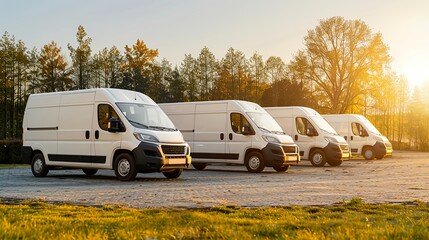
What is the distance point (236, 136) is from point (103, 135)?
5.49m

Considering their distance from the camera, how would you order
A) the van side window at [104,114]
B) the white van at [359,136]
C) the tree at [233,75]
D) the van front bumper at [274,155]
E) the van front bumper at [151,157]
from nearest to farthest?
the van front bumper at [151,157]
the van side window at [104,114]
the van front bumper at [274,155]
the white van at [359,136]
the tree at [233,75]

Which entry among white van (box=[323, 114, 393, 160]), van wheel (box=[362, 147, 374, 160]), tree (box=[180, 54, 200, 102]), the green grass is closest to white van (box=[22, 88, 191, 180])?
the green grass

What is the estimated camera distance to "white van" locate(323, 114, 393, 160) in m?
30.0

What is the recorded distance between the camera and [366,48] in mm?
49250

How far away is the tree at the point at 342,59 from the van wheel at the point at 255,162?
109ft

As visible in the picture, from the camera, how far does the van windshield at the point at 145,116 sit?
14641mm

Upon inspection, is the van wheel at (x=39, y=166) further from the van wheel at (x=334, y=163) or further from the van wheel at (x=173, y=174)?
the van wheel at (x=334, y=163)

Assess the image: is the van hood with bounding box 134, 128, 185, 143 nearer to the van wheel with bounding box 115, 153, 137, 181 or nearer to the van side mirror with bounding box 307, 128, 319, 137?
the van wheel with bounding box 115, 153, 137, 181

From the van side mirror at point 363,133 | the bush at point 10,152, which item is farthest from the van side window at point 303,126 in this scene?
the bush at point 10,152

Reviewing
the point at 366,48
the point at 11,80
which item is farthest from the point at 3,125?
the point at 366,48

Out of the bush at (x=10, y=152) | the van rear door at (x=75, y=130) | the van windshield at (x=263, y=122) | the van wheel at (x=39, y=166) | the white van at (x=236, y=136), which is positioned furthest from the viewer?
the bush at (x=10, y=152)

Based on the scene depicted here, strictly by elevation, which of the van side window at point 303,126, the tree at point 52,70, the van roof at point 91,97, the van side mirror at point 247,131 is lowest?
the van side mirror at point 247,131

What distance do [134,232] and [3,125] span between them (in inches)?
1967

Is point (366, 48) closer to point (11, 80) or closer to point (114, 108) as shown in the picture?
point (11, 80)
